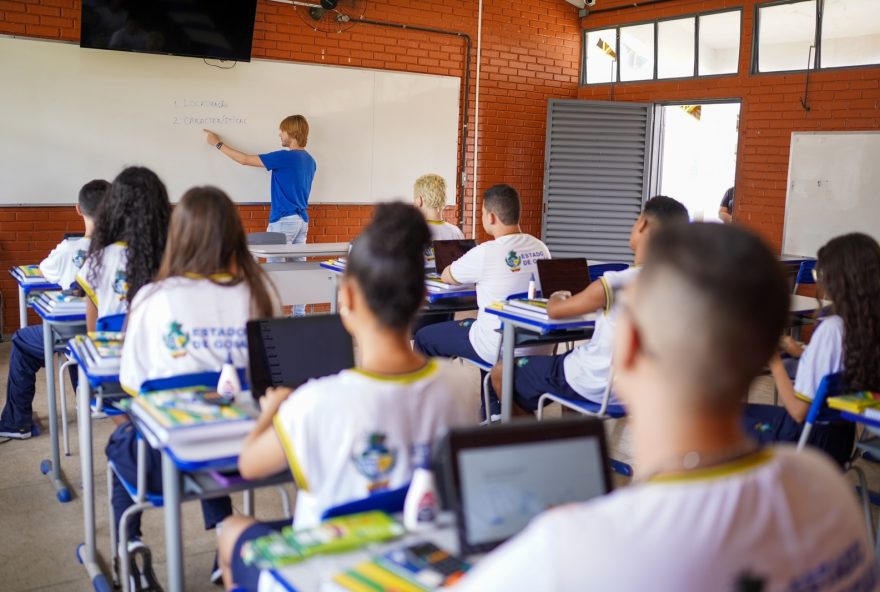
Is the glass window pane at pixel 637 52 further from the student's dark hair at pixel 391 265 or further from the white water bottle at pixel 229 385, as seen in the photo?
the student's dark hair at pixel 391 265

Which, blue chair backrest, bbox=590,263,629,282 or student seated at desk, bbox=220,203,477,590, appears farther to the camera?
blue chair backrest, bbox=590,263,629,282

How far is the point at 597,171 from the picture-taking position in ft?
27.6

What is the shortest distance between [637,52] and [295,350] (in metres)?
7.18

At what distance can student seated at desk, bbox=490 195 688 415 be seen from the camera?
3.33 metres

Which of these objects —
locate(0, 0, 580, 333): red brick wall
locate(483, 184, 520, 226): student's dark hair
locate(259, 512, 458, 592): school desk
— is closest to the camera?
locate(259, 512, 458, 592): school desk

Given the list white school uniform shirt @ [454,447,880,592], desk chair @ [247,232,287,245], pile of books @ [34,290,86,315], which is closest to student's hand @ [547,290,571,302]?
pile of books @ [34,290,86,315]

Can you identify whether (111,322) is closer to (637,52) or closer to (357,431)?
(357,431)

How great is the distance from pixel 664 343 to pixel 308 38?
22.5 ft

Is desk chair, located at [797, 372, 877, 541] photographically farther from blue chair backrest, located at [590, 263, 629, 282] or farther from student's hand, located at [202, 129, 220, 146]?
student's hand, located at [202, 129, 220, 146]

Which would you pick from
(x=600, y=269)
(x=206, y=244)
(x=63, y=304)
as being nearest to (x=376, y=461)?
(x=206, y=244)

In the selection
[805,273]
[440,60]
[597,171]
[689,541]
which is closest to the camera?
[689,541]

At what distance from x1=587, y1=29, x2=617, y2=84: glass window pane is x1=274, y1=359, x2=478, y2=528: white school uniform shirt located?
7716 mm

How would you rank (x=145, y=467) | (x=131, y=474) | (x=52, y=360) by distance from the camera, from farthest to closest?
(x=52, y=360) → (x=131, y=474) → (x=145, y=467)

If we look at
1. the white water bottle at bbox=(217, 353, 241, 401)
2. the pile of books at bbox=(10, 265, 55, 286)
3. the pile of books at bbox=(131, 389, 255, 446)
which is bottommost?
the pile of books at bbox=(131, 389, 255, 446)
